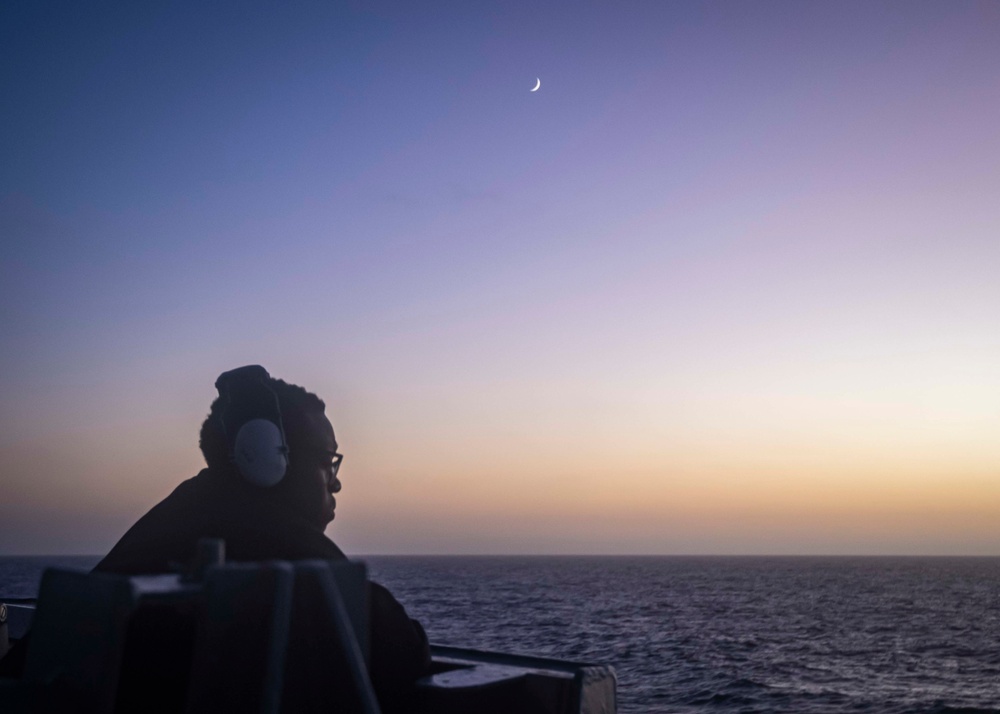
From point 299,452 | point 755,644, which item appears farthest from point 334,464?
Result: point 755,644

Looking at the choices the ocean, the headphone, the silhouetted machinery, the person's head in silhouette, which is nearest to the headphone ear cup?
the headphone

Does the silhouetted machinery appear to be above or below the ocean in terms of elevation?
above

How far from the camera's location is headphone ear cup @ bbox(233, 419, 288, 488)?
11.1 feet

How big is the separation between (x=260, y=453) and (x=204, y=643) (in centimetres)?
125

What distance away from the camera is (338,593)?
2.44 metres

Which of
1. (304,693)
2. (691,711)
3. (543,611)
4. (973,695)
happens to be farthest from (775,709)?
(543,611)

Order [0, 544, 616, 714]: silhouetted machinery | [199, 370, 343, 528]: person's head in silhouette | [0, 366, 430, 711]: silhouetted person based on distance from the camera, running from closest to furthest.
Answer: [0, 544, 616, 714]: silhouetted machinery, [0, 366, 430, 711]: silhouetted person, [199, 370, 343, 528]: person's head in silhouette

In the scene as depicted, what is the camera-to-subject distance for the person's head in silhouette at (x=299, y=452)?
145 inches

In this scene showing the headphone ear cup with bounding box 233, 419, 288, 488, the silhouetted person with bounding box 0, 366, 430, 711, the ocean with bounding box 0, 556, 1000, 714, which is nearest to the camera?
the silhouetted person with bounding box 0, 366, 430, 711

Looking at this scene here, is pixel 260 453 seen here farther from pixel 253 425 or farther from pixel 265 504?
pixel 265 504

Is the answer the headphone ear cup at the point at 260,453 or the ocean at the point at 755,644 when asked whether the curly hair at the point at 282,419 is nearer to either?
the headphone ear cup at the point at 260,453

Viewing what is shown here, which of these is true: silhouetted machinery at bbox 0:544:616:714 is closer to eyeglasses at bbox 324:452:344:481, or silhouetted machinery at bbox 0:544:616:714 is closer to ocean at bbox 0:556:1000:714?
eyeglasses at bbox 324:452:344:481

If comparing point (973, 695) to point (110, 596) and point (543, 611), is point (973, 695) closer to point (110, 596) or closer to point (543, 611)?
point (110, 596)

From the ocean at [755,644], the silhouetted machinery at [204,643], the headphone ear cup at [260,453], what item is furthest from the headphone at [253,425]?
the ocean at [755,644]
